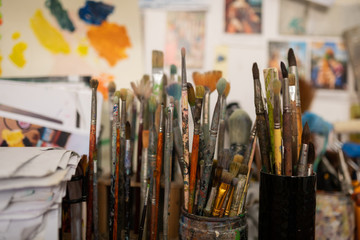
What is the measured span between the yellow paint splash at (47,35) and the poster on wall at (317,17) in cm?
66

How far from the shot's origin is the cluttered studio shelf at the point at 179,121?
0.58 meters

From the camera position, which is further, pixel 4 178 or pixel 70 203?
pixel 70 203

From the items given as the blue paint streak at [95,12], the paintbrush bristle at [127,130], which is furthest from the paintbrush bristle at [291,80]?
the blue paint streak at [95,12]

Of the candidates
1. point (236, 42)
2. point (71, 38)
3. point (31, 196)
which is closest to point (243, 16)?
point (236, 42)

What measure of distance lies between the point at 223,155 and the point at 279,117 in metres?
0.15

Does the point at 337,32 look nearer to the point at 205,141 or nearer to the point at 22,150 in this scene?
the point at 205,141

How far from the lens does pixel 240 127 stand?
0.69m

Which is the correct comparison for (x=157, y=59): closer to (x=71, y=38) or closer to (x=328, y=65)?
(x=71, y=38)

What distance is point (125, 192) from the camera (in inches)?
25.4

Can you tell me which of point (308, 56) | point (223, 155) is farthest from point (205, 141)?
point (308, 56)

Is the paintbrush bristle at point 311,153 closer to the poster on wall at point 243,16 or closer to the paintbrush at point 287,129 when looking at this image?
the paintbrush at point 287,129

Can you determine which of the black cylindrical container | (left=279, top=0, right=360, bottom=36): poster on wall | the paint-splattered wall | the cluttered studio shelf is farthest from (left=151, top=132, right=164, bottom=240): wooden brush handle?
Answer: (left=279, top=0, right=360, bottom=36): poster on wall

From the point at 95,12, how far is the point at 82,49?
0.12 meters

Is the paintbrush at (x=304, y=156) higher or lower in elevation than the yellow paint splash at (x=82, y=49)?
lower
